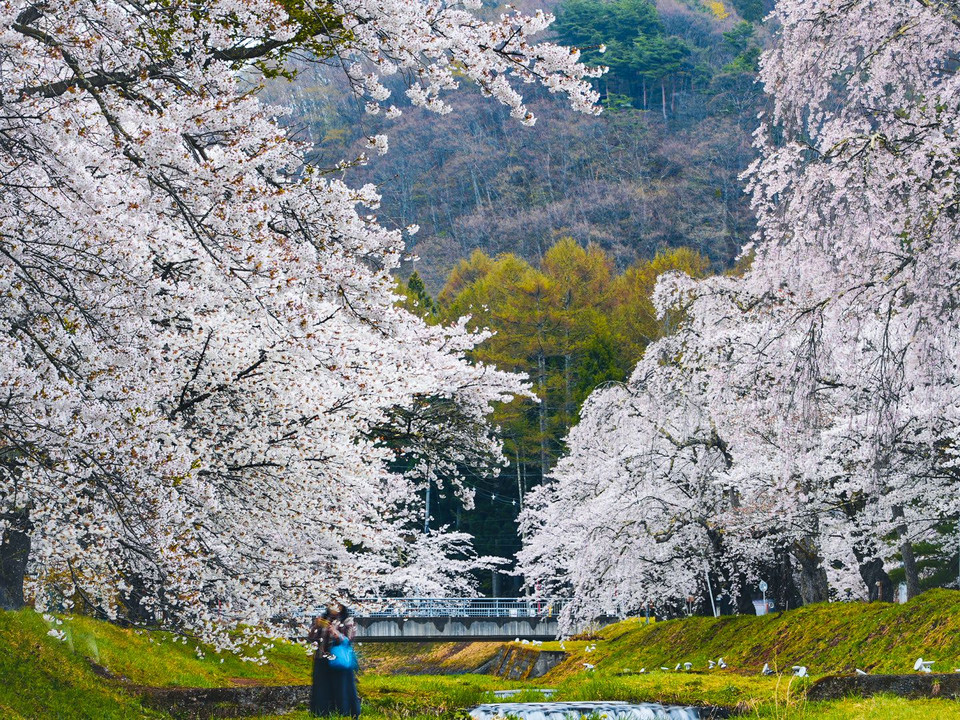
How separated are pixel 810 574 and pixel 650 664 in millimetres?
4170

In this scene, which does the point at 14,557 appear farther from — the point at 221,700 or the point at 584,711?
the point at 584,711

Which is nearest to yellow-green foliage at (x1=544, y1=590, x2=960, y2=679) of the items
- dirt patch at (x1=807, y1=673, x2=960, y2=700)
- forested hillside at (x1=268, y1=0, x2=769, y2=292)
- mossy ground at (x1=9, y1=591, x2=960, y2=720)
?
mossy ground at (x1=9, y1=591, x2=960, y2=720)

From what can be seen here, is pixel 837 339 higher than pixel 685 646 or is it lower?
higher

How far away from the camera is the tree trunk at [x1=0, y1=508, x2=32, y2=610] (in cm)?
836

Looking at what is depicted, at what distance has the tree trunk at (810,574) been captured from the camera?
18922mm

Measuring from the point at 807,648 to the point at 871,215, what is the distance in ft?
29.4

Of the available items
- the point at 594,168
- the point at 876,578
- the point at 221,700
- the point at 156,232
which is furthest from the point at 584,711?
the point at 594,168

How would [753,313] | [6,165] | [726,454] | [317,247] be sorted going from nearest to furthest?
[6,165] → [317,247] → [753,313] → [726,454]

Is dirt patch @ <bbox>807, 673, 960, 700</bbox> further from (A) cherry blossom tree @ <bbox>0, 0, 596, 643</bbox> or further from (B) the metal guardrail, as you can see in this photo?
(B) the metal guardrail

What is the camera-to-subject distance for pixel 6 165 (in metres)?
5.62

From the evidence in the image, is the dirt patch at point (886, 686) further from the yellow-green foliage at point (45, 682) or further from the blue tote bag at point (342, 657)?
the yellow-green foliage at point (45, 682)

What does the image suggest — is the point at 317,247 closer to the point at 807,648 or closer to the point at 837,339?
the point at 837,339

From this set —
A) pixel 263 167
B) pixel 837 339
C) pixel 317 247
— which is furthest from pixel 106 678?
pixel 837 339

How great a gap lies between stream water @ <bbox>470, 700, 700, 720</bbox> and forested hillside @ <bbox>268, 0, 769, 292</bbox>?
6633cm
